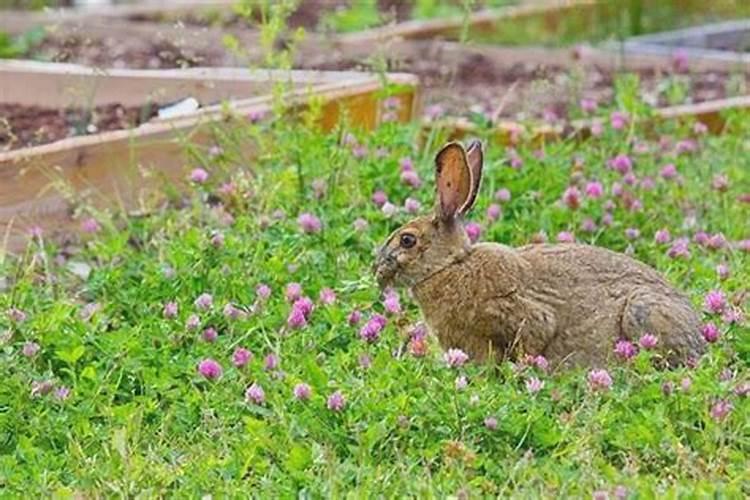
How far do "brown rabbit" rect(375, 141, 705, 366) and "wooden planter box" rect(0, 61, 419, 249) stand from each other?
5.30 feet

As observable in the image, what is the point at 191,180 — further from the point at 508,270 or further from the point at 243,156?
the point at 508,270

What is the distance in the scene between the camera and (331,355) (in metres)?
5.07

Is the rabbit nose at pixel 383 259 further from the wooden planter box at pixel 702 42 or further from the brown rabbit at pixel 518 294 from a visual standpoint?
the wooden planter box at pixel 702 42

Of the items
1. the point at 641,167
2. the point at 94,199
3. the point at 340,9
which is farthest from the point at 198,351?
the point at 340,9

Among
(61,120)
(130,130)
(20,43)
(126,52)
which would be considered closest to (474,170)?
(130,130)

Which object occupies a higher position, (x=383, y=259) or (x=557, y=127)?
(x=383, y=259)

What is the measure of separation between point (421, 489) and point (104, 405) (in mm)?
1000

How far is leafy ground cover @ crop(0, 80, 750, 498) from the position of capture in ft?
14.1

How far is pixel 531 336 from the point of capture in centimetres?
500

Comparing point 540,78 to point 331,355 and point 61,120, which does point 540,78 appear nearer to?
point 61,120

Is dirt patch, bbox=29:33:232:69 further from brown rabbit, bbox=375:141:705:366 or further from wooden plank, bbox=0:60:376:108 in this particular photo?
brown rabbit, bbox=375:141:705:366

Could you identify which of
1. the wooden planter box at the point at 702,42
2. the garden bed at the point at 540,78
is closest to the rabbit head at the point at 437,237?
the garden bed at the point at 540,78

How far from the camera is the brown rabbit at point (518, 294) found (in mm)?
5004

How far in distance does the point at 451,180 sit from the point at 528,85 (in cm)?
435
